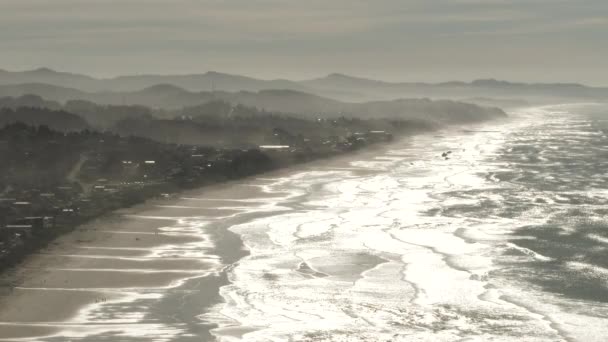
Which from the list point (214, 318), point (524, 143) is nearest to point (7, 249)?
point (214, 318)

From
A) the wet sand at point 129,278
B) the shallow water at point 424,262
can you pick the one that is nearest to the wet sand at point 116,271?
the wet sand at point 129,278

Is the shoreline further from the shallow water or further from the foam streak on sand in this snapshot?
the shallow water

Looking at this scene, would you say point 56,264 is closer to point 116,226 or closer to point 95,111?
point 116,226

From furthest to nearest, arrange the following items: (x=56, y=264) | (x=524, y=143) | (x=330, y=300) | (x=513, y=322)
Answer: (x=524, y=143), (x=56, y=264), (x=330, y=300), (x=513, y=322)

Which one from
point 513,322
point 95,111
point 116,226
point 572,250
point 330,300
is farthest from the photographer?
point 95,111

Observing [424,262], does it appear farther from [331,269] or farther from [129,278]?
Result: [129,278]

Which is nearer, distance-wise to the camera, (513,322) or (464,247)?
(513,322)

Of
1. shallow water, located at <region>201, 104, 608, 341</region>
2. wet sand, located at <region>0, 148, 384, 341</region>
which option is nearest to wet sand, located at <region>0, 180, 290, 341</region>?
wet sand, located at <region>0, 148, 384, 341</region>

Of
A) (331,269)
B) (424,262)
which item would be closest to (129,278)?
(331,269)
